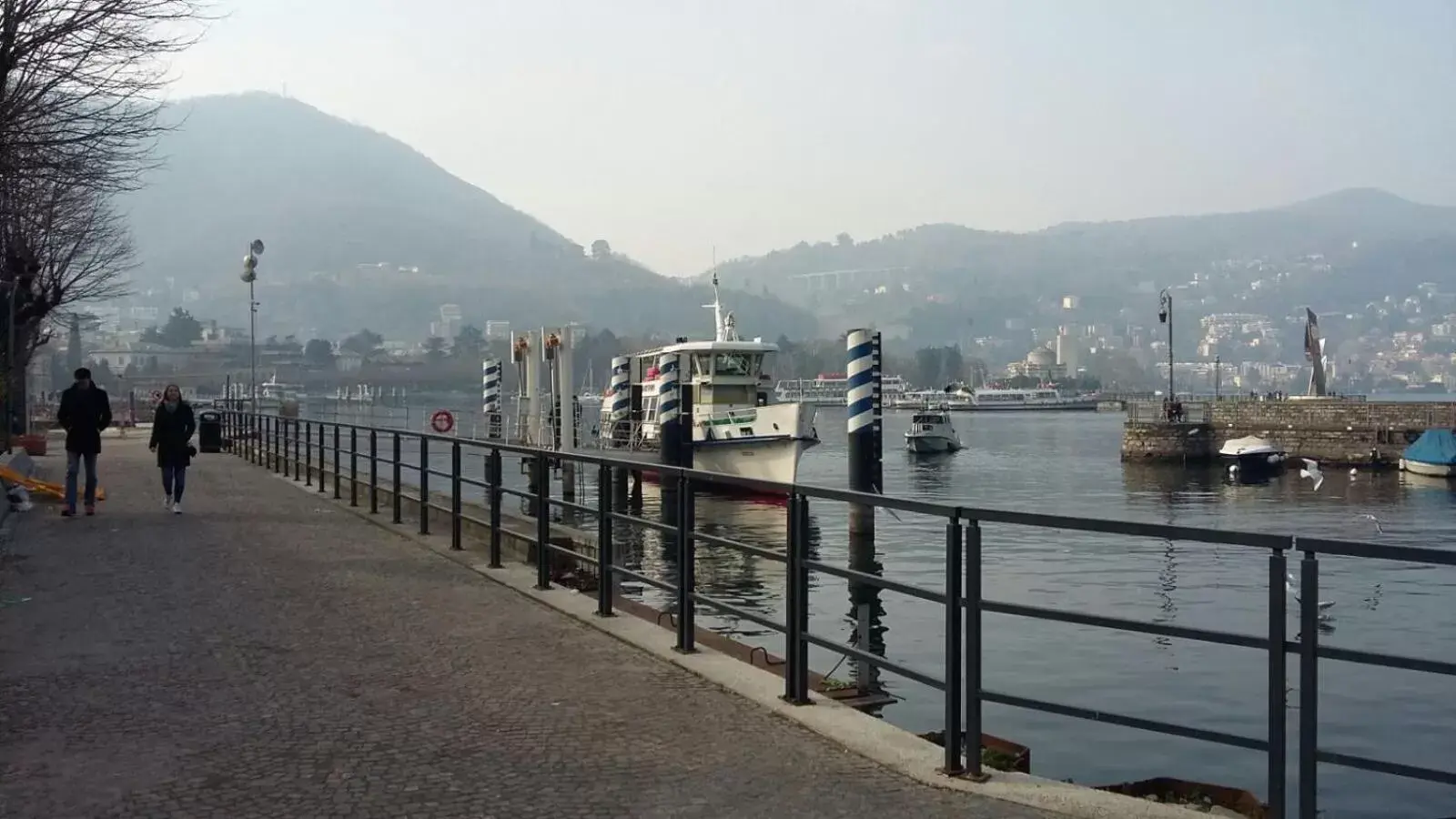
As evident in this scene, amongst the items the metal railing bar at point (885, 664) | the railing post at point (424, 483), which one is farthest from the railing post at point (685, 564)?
the railing post at point (424, 483)

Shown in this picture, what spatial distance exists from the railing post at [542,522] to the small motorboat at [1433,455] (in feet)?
166

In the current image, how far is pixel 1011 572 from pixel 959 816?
36.2 feet

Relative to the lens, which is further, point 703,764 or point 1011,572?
point 1011,572

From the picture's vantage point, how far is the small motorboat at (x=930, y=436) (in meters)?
75.6

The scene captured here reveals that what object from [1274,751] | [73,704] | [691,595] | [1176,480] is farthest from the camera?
[1176,480]

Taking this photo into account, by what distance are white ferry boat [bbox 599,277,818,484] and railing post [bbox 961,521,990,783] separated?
1029 inches

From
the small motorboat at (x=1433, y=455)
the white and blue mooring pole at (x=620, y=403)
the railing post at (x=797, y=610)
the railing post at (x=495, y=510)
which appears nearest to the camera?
the railing post at (x=797, y=610)

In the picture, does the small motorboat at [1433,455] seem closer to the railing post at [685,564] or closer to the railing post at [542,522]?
the railing post at [542,522]

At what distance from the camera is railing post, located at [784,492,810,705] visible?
6840 millimetres

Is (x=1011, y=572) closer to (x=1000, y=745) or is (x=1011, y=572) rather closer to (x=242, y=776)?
(x=1000, y=745)

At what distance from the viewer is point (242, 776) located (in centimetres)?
543

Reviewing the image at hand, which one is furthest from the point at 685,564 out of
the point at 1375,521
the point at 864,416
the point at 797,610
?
the point at 1375,521

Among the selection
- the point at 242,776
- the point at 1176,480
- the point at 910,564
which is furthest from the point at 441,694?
the point at 1176,480

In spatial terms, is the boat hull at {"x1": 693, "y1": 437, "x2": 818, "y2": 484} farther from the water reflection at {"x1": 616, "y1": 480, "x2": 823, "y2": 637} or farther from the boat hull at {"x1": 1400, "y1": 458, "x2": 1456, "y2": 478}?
the boat hull at {"x1": 1400, "y1": 458, "x2": 1456, "y2": 478}
